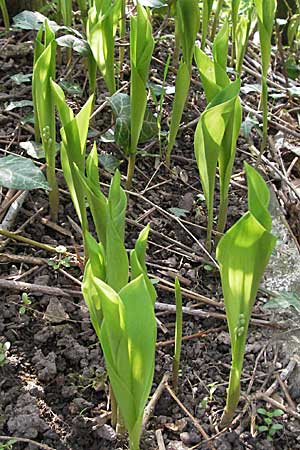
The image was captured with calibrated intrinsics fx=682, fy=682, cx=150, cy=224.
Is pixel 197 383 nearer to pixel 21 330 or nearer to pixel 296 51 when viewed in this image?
pixel 21 330

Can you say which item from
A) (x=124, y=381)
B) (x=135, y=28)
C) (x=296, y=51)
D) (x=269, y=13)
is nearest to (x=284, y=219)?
(x=269, y=13)

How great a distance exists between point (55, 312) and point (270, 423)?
0.43 m

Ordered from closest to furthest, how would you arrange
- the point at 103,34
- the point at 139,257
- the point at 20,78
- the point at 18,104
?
the point at 139,257 → the point at 103,34 → the point at 18,104 → the point at 20,78

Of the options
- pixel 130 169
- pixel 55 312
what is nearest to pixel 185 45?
pixel 130 169

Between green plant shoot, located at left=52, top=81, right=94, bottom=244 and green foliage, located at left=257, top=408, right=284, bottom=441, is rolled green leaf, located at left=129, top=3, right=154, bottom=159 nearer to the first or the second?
green plant shoot, located at left=52, top=81, right=94, bottom=244

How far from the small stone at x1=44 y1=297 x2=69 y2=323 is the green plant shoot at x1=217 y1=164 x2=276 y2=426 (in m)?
0.37

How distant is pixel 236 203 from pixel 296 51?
1.02 metres

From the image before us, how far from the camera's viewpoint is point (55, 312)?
127 cm

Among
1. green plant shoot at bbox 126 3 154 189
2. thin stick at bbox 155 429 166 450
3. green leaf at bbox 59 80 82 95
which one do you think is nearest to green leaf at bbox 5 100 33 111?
green leaf at bbox 59 80 82 95

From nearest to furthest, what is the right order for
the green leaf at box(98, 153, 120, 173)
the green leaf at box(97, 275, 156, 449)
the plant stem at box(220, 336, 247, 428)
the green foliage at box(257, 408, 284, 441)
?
the green leaf at box(97, 275, 156, 449) < the plant stem at box(220, 336, 247, 428) < the green foliage at box(257, 408, 284, 441) < the green leaf at box(98, 153, 120, 173)

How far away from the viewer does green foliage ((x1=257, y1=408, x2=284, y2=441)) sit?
1103 mm

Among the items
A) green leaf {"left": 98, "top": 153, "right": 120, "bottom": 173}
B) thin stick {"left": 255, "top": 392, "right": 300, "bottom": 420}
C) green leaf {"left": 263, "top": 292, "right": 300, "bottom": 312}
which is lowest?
thin stick {"left": 255, "top": 392, "right": 300, "bottom": 420}

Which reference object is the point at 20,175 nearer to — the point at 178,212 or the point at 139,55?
the point at 139,55

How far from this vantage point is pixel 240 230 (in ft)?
2.94
